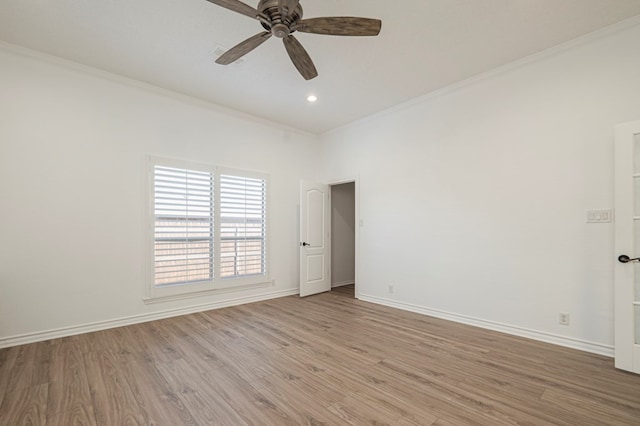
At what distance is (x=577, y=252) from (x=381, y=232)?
98.3 inches

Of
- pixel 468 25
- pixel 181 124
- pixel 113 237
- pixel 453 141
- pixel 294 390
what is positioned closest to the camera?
pixel 294 390

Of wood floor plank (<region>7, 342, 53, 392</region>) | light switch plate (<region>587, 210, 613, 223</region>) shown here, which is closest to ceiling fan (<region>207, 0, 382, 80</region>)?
light switch plate (<region>587, 210, 613, 223</region>)

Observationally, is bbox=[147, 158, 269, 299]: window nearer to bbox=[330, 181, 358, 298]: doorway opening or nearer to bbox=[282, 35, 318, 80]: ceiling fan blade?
bbox=[330, 181, 358, 298]: doorway opening

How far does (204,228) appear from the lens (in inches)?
174

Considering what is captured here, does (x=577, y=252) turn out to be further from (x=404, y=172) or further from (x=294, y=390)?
(x=294, y=390)

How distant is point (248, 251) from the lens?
4.98 m

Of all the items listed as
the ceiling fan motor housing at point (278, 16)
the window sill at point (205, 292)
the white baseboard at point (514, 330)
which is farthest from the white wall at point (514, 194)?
the ceiling fan motor housing at point (278, 16)

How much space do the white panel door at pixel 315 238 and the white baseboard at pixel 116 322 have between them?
2.67ft

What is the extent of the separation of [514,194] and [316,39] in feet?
9.39

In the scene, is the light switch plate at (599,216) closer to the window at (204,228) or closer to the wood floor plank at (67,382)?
the window at (204,228)

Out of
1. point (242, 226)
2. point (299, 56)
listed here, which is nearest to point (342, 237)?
point (242, 226)

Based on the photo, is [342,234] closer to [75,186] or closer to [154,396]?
[75,186]

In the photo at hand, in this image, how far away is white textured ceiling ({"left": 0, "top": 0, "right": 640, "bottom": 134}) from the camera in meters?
2.59

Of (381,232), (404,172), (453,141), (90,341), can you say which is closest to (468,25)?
(453,141)
